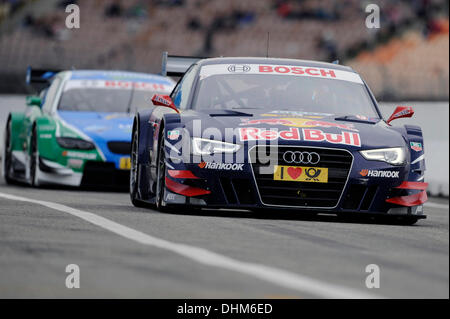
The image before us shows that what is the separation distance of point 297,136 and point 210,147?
0.64 meters

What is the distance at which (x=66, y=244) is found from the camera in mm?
6242

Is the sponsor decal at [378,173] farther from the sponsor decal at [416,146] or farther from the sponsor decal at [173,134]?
the sponsor decal at [173,134]

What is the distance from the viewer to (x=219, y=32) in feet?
122

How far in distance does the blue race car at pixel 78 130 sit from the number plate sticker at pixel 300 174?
4.98 meters

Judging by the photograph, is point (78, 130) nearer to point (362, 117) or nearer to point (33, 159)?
point (33, 159)

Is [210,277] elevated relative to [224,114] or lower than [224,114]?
lower

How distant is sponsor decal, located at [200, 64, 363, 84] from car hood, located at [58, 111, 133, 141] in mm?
3443

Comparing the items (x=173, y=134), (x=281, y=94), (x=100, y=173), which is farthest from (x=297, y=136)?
(x=100, y=173)

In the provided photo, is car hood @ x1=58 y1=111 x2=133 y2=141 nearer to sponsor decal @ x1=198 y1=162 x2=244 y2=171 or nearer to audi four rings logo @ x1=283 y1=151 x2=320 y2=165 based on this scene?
sponsor decal @ x1=198 y1=162 x2=244 y2=171
